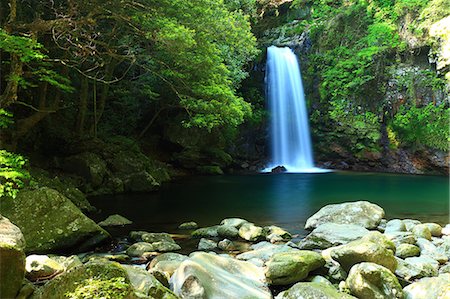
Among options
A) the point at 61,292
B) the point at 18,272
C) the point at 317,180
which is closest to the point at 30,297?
the point at 18,272

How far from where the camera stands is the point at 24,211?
5.60 metres

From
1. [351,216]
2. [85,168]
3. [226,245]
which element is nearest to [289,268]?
[226,245]

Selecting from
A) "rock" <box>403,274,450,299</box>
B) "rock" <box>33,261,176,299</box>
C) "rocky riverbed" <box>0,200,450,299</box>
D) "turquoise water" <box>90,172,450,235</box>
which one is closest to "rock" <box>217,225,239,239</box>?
"rocky riverbed" <box>0,200,450,299</box>

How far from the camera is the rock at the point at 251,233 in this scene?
6.59 meters

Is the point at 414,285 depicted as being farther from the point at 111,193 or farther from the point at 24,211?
the point at 111,193

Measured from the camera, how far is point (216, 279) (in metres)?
4.05

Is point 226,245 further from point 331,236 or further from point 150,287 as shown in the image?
point 150,287

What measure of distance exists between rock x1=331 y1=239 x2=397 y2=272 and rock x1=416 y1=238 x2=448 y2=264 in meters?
1.12

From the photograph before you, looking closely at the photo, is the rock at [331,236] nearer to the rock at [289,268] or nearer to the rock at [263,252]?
the rock at [263,252]

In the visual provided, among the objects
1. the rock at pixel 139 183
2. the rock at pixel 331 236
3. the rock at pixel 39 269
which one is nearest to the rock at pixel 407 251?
the rock at pixel 331 236

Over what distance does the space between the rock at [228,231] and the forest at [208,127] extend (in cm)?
4

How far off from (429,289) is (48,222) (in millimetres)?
5284

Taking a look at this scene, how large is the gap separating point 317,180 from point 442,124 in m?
7.21

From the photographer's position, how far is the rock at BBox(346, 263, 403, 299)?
12.9 feet
